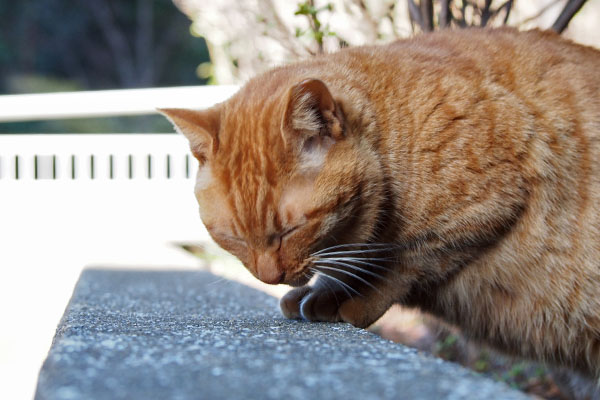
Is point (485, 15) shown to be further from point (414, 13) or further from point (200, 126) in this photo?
point (200, 126)

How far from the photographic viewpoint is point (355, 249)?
1.95 metres

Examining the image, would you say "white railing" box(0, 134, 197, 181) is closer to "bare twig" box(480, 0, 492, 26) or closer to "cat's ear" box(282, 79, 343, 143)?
"bare twig" box(480, 0, 492, 26)

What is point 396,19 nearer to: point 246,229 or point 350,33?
point 350,33

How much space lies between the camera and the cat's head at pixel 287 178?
1.76m

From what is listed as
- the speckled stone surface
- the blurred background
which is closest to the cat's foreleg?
the speckled stone surface

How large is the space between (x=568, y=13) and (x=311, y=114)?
1346 millimetres

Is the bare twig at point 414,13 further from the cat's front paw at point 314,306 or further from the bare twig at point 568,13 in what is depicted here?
the cat's front paw at point 314,306

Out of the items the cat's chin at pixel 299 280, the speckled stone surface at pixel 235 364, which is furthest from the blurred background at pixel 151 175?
the speckled stone surface at pixel 235 364

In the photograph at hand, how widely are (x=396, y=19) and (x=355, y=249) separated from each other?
1854mm

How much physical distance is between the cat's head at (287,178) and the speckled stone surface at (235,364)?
0.73ft

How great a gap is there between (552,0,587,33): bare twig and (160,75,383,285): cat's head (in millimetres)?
1173

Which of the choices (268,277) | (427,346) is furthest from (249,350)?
(427,346)

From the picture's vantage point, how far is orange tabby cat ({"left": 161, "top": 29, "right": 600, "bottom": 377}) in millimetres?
1797

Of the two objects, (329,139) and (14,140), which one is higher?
(329,139)
